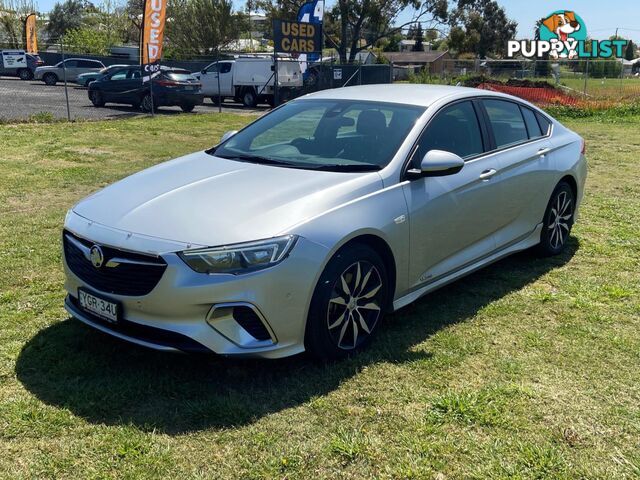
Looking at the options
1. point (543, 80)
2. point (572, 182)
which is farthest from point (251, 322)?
point (543, 80)

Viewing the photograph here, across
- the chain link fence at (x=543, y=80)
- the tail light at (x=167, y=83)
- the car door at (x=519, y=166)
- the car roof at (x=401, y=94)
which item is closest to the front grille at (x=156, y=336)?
the car roof at (x=401, y=94)

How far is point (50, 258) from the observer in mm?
5586

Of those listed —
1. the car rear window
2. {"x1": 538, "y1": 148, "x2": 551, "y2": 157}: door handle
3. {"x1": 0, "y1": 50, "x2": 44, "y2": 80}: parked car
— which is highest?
{"x1": 0, "y1": 50, "x2": 44, "y2": 80}: parked car

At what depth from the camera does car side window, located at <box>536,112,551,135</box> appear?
576 centimetres

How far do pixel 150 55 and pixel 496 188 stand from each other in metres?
16.2

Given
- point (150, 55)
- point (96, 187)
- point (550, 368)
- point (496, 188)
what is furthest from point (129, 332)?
point (150, 55)

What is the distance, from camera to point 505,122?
5.30 metres

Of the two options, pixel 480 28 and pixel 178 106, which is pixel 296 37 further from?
pixel 480 28

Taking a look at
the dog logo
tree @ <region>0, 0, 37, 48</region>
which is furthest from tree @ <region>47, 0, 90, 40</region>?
the dog logo

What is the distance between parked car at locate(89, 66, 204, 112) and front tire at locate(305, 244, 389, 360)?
17.9 m

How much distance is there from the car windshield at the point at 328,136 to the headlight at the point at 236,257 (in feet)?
3.30

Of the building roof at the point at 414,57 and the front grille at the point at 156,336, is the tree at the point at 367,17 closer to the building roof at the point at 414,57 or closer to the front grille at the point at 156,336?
the building roof at the point at 414,57

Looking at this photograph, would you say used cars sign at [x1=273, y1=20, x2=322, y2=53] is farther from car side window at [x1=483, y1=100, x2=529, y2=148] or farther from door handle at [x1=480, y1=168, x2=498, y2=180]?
door handle at [x1=480, y1=168, x2=498, y2=180]

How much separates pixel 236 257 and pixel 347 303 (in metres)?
0.79
